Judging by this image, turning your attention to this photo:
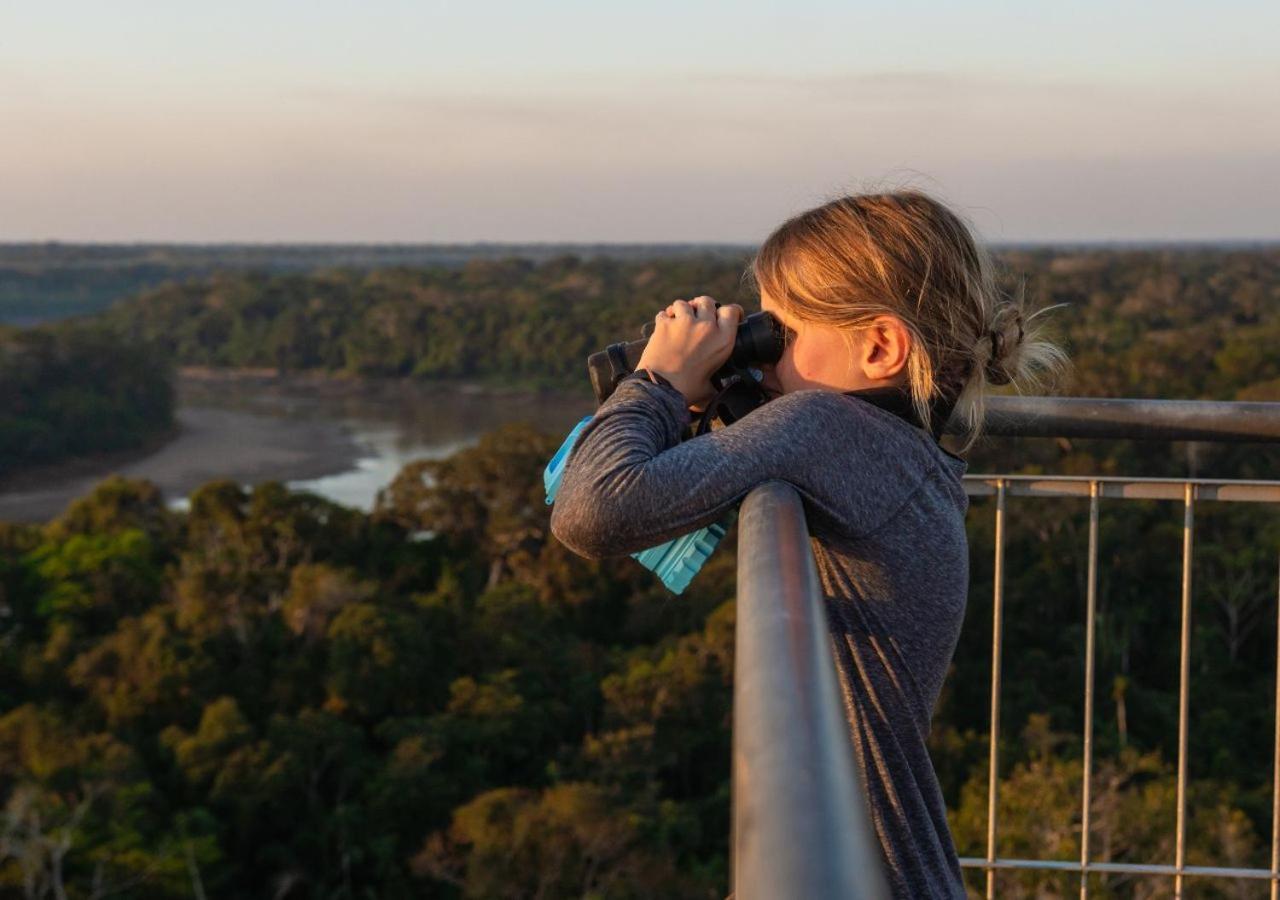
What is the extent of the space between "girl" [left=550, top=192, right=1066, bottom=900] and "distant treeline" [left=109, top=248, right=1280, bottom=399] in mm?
40300

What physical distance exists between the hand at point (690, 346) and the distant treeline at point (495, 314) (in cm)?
4033

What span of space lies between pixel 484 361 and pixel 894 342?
6293 cm

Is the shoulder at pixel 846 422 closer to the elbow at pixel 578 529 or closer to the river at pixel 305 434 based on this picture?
the elbow at pixel 578 529

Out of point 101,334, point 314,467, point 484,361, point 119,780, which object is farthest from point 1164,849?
point 484,361

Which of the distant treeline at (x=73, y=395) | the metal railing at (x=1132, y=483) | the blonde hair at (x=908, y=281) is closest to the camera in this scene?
the blonde hair at (x=908, y=281)

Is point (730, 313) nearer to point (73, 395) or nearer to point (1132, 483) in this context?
point (1132, 483)

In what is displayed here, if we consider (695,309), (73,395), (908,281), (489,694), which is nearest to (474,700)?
(489,694)

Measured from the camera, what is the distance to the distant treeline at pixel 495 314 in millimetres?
54469

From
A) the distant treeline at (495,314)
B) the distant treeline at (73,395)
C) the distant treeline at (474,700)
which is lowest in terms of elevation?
the distant treeline at (474,700)

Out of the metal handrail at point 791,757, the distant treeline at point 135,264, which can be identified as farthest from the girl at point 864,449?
the distant treeline at point 135,264

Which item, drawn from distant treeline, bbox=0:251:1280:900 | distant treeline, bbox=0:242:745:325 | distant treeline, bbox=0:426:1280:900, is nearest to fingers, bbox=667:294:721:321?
distant treeline, bbox=0:251:1280:900

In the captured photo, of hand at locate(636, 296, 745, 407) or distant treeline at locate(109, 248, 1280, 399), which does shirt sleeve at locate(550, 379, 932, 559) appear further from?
distant treeline at locate(109, 248, 1280, 399)

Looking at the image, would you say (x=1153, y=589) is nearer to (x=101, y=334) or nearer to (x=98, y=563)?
(x=98, y=563)

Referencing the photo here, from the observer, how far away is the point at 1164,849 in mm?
12148
